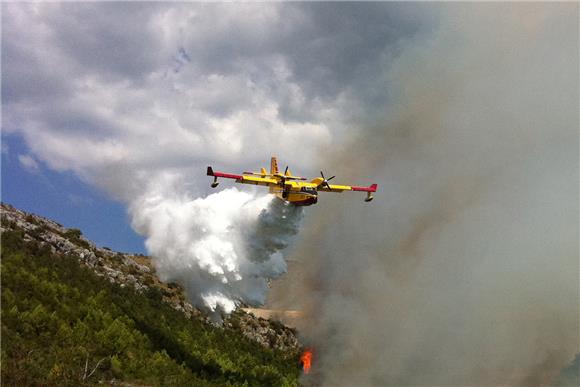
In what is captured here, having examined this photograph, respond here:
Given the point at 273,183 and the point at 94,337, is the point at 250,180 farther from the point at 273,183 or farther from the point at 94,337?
the point at 94,337

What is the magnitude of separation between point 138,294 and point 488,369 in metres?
58.0

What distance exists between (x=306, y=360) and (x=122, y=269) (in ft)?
117

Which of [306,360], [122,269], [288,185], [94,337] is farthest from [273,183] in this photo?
[306,360]

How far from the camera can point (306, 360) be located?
8550 cm

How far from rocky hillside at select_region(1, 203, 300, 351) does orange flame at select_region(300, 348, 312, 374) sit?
2.73 meters

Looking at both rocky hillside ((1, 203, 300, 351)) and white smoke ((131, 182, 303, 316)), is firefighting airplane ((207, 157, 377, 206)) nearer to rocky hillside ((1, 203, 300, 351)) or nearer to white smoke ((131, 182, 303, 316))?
white smoke ((131, 182, 303, 316))

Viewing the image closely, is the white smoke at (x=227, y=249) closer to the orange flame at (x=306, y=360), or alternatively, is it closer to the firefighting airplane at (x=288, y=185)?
the firefighting airplane at (x=288, y=185)

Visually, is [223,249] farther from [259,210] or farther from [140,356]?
[140,356]

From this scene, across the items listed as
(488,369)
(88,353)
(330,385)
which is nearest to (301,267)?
(330,385)

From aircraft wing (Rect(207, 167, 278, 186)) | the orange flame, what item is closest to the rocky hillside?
the orange flame

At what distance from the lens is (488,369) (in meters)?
80.5

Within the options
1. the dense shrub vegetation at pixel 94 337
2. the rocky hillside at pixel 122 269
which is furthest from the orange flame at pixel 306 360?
the dense shrub vegetation at pixel 94 337

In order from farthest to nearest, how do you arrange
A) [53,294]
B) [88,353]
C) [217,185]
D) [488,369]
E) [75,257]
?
[488,369]
[75,257]
[53,294]
[217,185]
[88,353]

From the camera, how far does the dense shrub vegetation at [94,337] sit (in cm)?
4053
